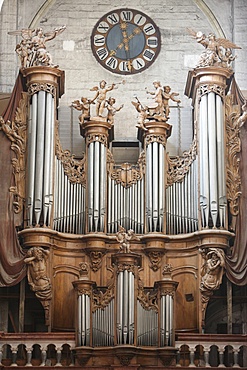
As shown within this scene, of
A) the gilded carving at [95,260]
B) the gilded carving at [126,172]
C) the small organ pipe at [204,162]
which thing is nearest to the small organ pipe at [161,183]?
the gilded carving at [126,172]

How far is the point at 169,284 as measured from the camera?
26.5 meters

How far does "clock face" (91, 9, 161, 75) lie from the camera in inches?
1261

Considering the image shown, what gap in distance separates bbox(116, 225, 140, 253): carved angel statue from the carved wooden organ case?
113 mm

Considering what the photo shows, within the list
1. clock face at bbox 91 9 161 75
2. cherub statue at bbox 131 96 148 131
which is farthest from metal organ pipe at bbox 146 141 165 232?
clock face at bbox 91 9 161 75

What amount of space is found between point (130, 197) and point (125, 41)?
5351 mm

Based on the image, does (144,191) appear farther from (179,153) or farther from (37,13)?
(37,13)

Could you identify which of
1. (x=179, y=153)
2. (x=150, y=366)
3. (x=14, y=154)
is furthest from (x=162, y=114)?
(x=150, y=366)

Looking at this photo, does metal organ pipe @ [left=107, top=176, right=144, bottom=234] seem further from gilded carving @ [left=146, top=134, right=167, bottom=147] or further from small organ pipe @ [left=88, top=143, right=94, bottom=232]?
gilded carving @ [left=146, top=134, right=167, bottom=147]

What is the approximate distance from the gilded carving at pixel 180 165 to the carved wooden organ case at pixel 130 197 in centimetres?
3

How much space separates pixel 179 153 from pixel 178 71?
256 cm

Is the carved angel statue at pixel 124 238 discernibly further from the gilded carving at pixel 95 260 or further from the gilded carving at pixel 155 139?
the gilded carving at pixel 155 139

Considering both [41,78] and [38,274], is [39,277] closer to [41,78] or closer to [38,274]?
[38,274]

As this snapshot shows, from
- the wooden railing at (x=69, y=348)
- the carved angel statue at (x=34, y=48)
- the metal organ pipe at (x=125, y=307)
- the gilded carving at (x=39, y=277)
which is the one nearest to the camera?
the metal organ pipe at (x=125, y=307)

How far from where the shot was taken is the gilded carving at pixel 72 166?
29094mm
